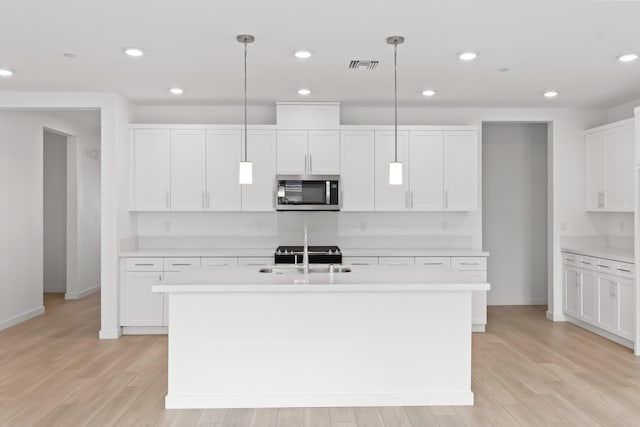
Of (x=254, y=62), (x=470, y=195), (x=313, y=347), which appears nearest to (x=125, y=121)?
(x=254, y=62)

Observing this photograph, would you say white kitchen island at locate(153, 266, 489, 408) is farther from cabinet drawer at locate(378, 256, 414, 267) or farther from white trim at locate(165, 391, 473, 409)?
cabinet drawer at locate(378, 256, 414, 267)

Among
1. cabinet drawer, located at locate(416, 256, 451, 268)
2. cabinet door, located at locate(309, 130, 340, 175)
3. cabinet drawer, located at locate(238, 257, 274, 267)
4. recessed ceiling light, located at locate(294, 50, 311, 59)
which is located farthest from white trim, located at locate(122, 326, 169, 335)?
recessed ceiling light, located at locate(294, 50, 311, 59)

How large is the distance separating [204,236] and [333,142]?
6.42ft

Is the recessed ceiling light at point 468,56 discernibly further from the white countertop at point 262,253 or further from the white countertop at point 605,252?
the white countertop at point 605,252

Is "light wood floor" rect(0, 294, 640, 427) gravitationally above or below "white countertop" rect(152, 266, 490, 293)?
below

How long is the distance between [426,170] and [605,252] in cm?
211

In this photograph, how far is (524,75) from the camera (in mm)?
4734

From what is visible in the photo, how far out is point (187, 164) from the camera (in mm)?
5793

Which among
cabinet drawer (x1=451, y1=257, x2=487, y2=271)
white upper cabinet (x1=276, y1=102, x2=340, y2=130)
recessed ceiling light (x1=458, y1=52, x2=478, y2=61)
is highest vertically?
recessed ceiling light (x1=458, y1=52, x2=478, y2=61)

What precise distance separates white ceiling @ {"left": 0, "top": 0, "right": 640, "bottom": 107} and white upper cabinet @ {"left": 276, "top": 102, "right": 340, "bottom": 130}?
17 cm

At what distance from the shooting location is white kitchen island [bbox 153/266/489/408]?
3465mm

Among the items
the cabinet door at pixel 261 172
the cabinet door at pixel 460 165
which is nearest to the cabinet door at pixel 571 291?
the cabinet door at pixel 460 165

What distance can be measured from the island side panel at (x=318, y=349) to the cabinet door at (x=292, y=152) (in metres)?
2.54

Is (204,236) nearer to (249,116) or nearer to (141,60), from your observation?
(249,116)
